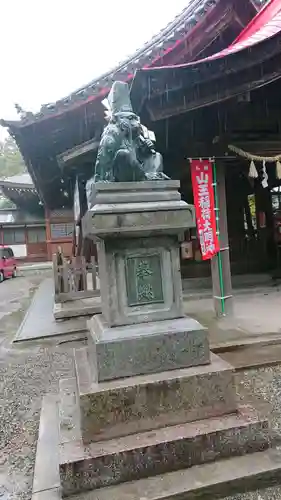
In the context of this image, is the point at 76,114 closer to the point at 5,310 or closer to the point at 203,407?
the point at 203,407

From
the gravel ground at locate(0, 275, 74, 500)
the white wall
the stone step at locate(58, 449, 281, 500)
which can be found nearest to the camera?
the stone step at locate(58, 449, 281, 500)

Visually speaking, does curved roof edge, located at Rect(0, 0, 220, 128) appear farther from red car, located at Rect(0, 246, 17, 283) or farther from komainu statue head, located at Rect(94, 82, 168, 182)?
red car, located at Rect(0, 246, 17, 283)

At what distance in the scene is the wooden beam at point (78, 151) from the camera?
562 cm

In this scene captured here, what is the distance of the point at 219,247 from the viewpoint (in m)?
5.56

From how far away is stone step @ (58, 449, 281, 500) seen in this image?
77.2 inches

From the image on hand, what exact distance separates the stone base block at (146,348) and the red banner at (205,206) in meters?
→ 3.04

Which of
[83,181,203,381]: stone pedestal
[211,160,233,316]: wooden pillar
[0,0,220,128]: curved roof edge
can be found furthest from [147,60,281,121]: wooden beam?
[83,181,203,381]: stone pedestal

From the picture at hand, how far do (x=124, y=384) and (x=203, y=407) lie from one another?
563 millimetres

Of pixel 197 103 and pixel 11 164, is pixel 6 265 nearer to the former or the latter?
pixel 197 103

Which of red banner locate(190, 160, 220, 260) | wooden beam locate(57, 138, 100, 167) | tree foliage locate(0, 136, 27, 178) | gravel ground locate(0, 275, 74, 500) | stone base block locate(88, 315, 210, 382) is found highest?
tree foliage locate(0, 136, 27, 178)

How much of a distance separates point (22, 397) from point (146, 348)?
197cm

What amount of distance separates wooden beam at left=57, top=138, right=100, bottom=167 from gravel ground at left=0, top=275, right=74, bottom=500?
3.13 m

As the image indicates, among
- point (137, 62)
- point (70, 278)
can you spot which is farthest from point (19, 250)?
point (137, 62)

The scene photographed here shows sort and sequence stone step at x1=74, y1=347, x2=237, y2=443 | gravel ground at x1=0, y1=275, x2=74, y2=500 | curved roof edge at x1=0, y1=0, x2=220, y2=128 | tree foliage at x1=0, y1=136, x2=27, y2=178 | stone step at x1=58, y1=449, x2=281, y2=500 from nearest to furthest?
stone step at x1=58, y1=449, x2=281, y2=500 → stone step at x1=74, y1=347, x2=237, y2=443 → gravel ground at x1=0, y1=275, x2=74, y2=500 → curved roof edge at x1=0, y1=0, x2=220, y2=128 → tree foliage at x1=0, y1=136, x2=27, y2=178
